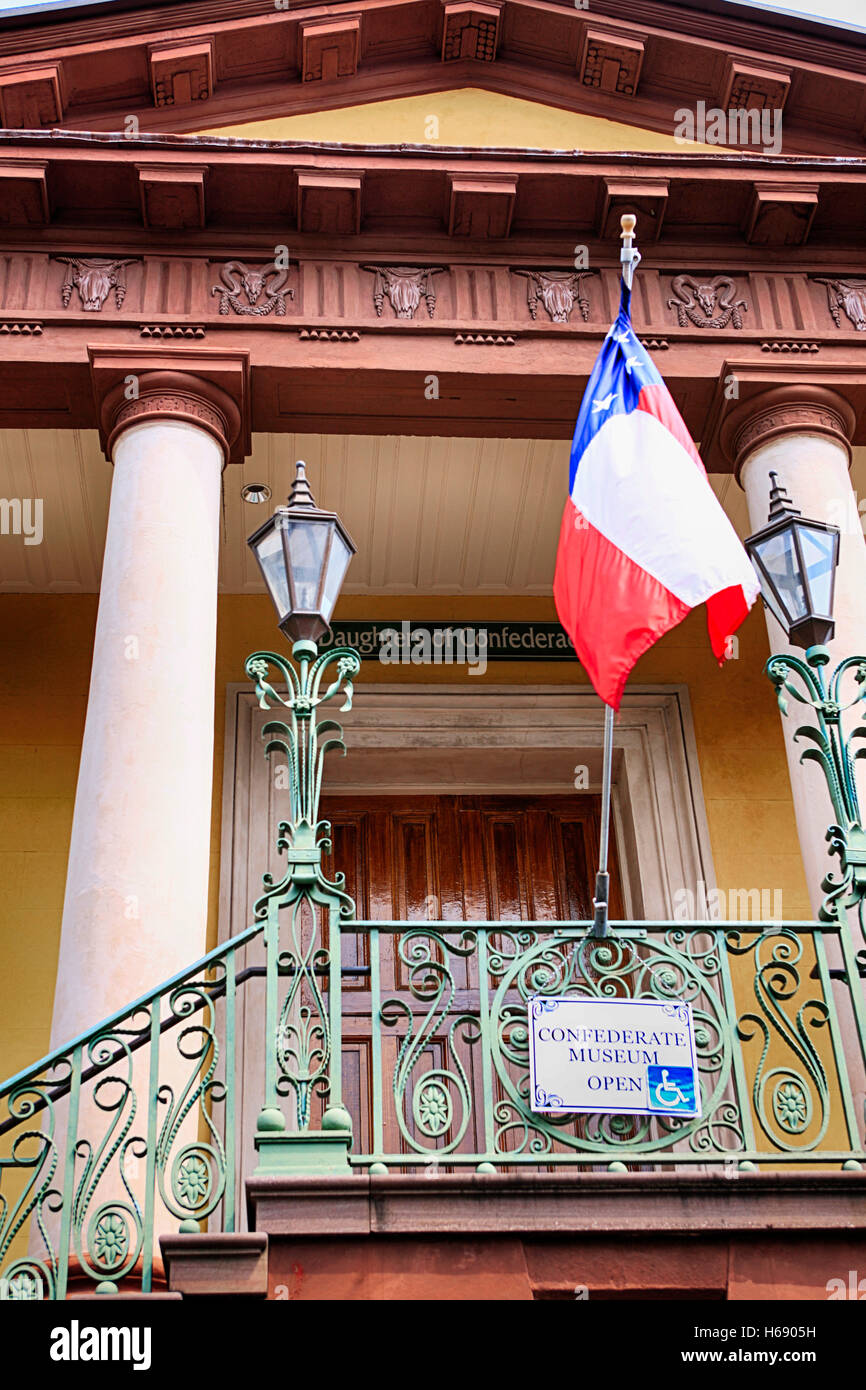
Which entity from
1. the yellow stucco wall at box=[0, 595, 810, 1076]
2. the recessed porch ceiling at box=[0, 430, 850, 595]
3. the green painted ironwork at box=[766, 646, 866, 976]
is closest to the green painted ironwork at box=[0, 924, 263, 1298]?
the green painted ironwork at box=[766, 646, 866, 976]

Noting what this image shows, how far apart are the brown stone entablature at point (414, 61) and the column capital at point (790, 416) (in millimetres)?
2302

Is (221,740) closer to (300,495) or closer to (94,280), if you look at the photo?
(94,280)

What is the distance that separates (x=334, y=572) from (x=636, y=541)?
1.30m

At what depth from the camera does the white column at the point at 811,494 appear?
26.3ft

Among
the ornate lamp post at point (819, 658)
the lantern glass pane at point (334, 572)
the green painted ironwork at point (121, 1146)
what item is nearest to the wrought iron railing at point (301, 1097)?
the green painted ironwork at point (121, 1146)

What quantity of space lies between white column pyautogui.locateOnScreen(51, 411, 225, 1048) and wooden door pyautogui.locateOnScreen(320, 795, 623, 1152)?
3152mm

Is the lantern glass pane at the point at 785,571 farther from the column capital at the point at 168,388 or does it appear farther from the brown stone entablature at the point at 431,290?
the column capital at the point at 168,388

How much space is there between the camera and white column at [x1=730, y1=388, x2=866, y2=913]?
802 centimetres

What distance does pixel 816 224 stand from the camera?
9797mm

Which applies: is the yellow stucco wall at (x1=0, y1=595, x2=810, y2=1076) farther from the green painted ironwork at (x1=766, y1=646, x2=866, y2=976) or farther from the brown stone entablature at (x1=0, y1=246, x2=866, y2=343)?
the green painted ironwork at (x1=766, y1=646, x2=866, y2=976)
